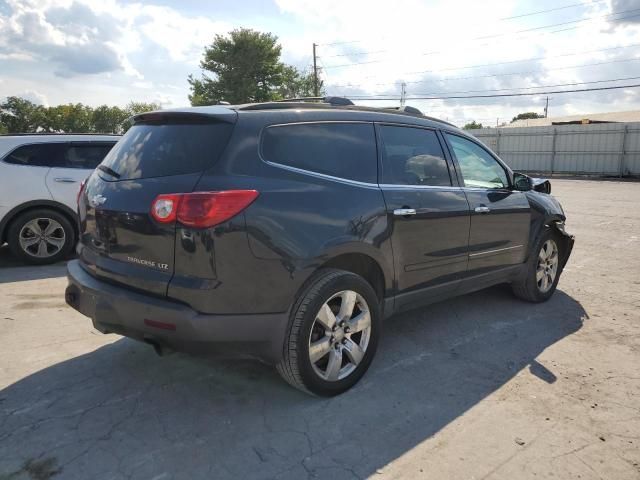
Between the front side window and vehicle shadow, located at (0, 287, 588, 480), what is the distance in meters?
1.31

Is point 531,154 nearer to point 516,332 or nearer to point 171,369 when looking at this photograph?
point 516,332

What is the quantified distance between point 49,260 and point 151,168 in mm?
4430

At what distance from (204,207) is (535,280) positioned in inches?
141

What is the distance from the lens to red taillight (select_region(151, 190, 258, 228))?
8.52 ft

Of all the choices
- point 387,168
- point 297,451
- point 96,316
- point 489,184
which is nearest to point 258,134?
point 387,168

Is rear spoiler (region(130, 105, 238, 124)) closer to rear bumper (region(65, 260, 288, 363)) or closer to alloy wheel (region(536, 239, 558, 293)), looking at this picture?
rear bumper (region(65, 260, 288, 363))

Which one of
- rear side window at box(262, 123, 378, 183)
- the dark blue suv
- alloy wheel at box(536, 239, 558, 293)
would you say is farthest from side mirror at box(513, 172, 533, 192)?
rear side window at box(262, 123, 378, 183)

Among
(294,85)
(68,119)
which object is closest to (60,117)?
(68,119)

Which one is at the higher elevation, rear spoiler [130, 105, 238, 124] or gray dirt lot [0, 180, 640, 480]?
rear spoiler [130, 105, 238, 124]

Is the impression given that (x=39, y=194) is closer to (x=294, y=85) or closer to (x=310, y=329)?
(x=310, y=329)

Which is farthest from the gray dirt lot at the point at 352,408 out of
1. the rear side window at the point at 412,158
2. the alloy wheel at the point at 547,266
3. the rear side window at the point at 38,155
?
the rear side window at the point at 38,155

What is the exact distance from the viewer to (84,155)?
692 centimetres

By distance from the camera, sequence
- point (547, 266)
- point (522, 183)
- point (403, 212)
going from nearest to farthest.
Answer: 1. point (403, 212)
2. point (522, 183)
3. point (547, 266)

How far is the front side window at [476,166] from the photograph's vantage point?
4.22 meters
